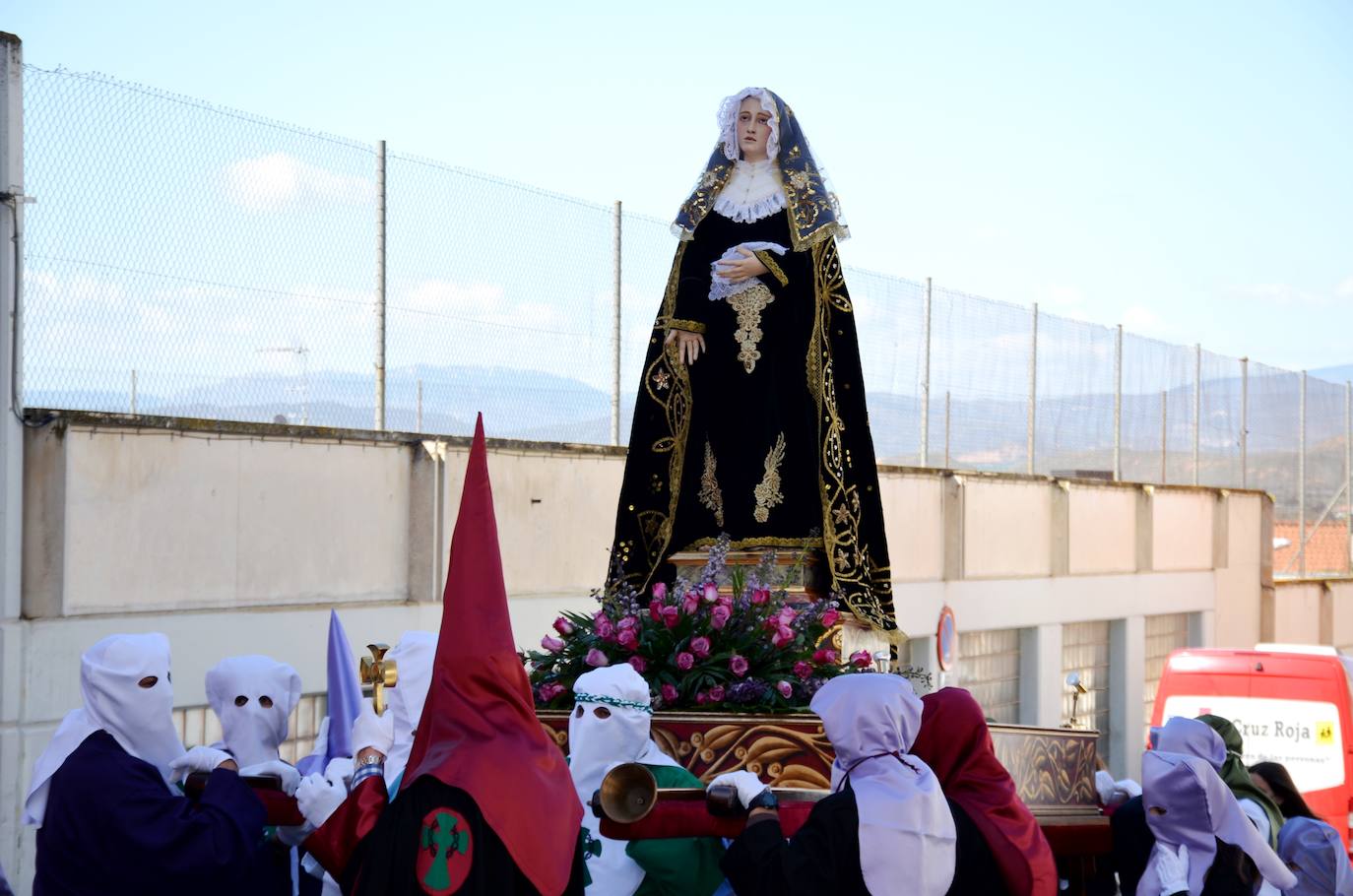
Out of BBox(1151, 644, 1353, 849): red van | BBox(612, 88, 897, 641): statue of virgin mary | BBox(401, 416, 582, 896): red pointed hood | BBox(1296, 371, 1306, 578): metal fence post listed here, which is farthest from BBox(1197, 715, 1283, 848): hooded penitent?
BBox(1296, 371, 1306, 578): metal fence post

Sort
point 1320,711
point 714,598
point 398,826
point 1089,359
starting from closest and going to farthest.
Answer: point 398,826 < point 714,598 < point 1320,711 < point 1089,359

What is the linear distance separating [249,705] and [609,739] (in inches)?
43.9

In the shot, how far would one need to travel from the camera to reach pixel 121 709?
4.42 m

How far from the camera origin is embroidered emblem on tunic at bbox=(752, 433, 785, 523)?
21.6 feet

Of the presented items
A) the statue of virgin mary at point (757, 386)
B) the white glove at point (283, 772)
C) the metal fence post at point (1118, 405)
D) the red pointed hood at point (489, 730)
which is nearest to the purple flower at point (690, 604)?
the statue of virgin mary at point (757, 386)

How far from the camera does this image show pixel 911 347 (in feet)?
56.5

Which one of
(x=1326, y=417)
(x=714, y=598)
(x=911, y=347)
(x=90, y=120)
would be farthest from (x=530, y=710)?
(x=1326, y=417)

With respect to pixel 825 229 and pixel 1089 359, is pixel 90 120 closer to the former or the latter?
pixel 825 229

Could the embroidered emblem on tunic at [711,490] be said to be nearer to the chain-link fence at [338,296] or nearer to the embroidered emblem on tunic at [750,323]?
the embroidered emblem on tunic at [750,323]

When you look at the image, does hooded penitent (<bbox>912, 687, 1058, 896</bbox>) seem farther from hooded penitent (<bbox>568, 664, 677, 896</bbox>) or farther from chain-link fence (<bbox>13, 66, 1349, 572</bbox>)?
chain-link fence (<bbox>13, 66, 1349, 572</bbox>)

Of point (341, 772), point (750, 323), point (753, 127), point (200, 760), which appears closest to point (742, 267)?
point (750, 323)

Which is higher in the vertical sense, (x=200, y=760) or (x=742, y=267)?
(x=742, y=267)

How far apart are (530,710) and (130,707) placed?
1325 mm

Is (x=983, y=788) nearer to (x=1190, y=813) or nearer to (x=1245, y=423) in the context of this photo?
(x=1190, y=813)
